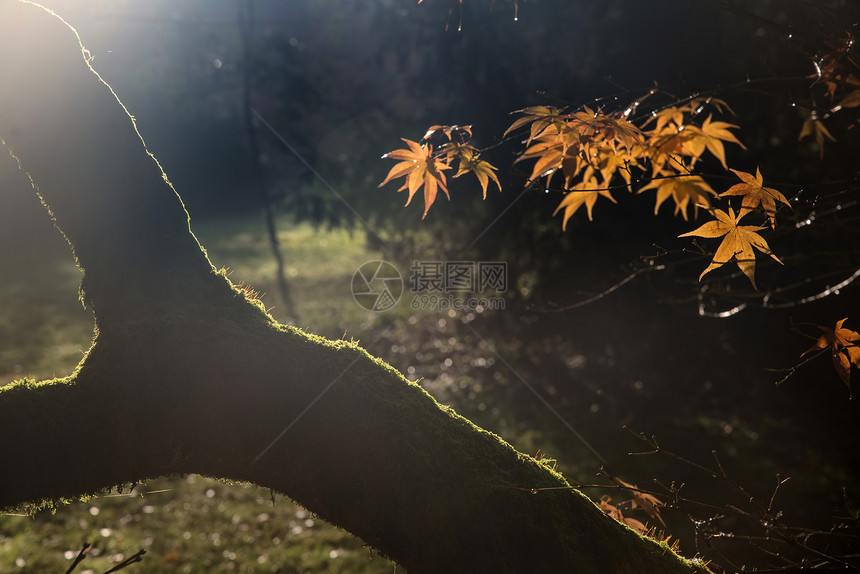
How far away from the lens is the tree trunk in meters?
1.33

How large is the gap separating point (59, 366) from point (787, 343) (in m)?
8.14

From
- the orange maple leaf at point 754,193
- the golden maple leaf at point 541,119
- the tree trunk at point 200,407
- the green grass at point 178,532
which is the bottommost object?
the green grass at point 178,532

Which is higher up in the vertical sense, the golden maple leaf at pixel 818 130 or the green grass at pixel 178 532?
the golden maple leaf at pixel 818 130

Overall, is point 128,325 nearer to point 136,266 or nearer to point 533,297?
point 136,266

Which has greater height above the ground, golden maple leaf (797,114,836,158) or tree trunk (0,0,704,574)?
golden maple leaf (797,114,836,158)

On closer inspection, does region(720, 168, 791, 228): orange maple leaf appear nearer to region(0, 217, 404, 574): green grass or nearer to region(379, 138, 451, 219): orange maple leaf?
region(379, 138, 451, 219): orange maple leaf

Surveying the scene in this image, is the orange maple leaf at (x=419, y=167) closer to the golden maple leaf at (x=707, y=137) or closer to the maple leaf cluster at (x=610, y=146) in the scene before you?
the maple leaf cluster at (x=610, y=146)

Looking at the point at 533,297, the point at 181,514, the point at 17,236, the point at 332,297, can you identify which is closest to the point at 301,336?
the point at 181,514

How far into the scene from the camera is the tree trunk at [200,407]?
133 cm

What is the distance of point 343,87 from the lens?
7371mm

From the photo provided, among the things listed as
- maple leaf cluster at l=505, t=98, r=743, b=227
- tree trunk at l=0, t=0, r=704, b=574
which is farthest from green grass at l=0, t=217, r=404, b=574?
maple leaf cluster at l=505, t=98, r=743, b=227

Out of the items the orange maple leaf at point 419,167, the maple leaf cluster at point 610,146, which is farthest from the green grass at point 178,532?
the maple leaf cluster at point 610,146

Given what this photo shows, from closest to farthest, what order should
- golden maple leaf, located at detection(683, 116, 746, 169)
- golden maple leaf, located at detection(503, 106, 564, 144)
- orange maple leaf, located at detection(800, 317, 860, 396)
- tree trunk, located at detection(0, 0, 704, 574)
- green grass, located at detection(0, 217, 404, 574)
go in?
tree trunk, located at detection(0, 0, 704, 574), orange maple leaf, located at detection(800, 317, 860, 396), golden maple leaf, located at detection(503, 106, 564, 144), golden maple leaf, located at detection(683, 116, 746, 169), green grass, located at detection(0, 217, 404, 574)

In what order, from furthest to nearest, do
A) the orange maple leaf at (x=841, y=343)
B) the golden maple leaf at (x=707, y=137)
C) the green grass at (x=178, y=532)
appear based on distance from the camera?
1. the green grass at (x=178, y=532)
2. the golden maple leaf at (x=707, y=137)
3. the orange maple leaf at (x=841, y=343)
